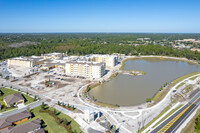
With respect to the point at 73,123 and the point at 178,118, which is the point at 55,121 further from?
the point at 178,118

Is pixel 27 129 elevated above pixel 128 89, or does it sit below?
above

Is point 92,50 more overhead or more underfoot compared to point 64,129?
more overhead

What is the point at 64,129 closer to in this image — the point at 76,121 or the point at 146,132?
the point at 76,121

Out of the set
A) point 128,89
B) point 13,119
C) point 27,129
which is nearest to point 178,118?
point 128,89

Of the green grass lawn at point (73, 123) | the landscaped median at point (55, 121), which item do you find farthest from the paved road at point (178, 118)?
the landscaped median at point (55, 121)

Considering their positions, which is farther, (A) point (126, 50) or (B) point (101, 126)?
(A) point (126, 50)

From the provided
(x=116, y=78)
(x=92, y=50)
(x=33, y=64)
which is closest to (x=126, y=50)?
(x=92, y=50)
